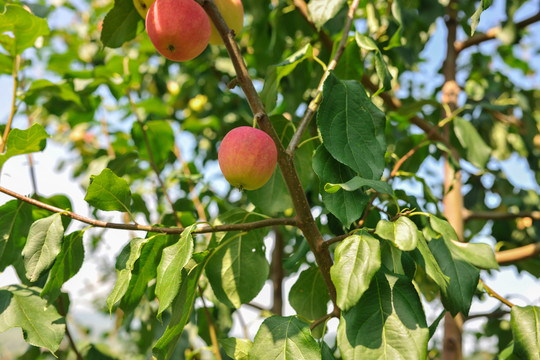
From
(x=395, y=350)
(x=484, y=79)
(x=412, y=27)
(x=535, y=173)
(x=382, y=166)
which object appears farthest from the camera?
(x=484, y=79)

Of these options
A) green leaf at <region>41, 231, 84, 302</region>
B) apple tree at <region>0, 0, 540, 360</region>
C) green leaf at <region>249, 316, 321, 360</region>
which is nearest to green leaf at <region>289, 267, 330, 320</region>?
apple tree at <region>0, 0, 540, 360</region>

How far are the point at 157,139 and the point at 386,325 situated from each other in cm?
Result: 104

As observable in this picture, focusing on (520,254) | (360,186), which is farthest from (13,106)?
(520,254)

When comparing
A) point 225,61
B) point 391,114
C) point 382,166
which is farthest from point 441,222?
point 225,61

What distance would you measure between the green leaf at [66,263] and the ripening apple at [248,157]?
0.30 m

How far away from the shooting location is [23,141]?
89 centimetres

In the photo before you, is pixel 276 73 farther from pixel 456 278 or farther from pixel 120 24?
pixel 456 278

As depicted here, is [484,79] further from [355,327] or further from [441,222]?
[355,327]

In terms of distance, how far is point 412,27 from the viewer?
145cm

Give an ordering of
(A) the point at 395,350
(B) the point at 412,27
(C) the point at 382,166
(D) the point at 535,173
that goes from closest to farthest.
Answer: (A) the point at 395,350, (C) the point at 382,166, (B) the point at 412,27, (D) the point at 535,173

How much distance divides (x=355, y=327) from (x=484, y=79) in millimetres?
1879

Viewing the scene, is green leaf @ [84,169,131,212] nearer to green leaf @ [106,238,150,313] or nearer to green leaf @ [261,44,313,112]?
green leaf @ [106,238,150,313]

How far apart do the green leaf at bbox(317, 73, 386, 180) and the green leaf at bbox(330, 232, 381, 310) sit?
0.13m

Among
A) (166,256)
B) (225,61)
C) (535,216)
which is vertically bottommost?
(535,216)
